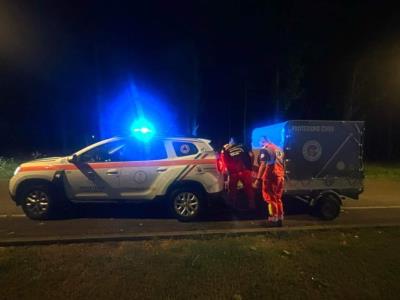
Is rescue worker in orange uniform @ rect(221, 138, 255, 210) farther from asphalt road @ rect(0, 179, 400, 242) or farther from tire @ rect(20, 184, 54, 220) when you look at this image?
tire @ rect(20, 184, 54, 220)

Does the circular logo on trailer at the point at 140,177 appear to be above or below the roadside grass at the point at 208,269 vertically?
above

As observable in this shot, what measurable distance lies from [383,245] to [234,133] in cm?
2591

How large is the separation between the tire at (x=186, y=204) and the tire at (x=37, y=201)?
252cm

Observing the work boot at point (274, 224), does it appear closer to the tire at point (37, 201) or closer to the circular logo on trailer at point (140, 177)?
the circular logo on trailer at point (140, 177)

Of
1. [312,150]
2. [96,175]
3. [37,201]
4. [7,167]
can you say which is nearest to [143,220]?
[96,175]

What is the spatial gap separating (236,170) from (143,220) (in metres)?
2.52

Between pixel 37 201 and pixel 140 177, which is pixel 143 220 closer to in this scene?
pixel 140 177

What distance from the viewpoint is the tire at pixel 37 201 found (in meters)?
8.84

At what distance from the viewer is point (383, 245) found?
21.8 feet

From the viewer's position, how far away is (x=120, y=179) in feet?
29.3

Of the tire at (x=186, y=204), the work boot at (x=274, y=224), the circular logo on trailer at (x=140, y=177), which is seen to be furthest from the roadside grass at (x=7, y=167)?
the work boot at (x=274, y=224)

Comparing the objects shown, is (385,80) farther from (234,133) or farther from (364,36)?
(234,133)

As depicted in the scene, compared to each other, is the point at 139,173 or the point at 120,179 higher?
the point at 139,173

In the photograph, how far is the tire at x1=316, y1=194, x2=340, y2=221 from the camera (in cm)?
940
